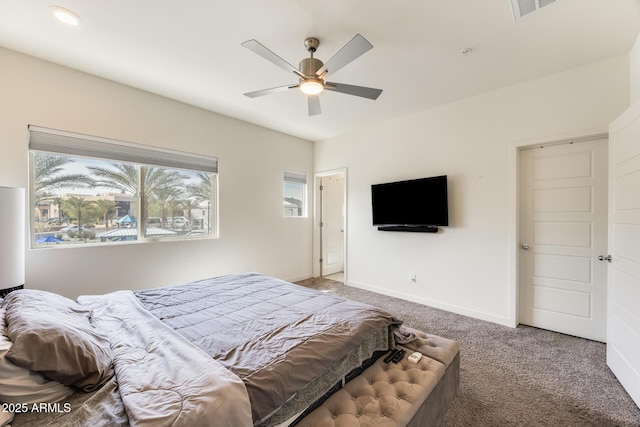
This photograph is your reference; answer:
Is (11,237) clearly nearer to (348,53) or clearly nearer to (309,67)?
(309,67)

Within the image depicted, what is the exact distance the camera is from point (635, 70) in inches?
85.3

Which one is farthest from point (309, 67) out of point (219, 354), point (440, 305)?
point (440, 305)

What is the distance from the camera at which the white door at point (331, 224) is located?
16.9 ft

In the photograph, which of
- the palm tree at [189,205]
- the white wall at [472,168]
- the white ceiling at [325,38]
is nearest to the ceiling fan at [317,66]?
the white ceiling at [325,38]

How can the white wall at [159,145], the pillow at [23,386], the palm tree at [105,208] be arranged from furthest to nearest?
1. the palm tree at [105,208]
2. the white wall at [159,145]
3. the pillow at [23,386]

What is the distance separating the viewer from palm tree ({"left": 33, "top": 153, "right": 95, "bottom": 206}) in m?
2.55

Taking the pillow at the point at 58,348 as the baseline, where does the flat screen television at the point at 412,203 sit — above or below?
above

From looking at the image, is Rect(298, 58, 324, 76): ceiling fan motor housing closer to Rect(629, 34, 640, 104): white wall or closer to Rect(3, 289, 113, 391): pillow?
Rect(3, 289, 113, 391): pillow

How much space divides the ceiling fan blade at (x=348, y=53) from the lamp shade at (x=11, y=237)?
2428mm

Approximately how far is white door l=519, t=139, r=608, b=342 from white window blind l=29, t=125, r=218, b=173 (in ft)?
13.2

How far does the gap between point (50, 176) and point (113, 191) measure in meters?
0.51

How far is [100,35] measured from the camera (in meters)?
2.12

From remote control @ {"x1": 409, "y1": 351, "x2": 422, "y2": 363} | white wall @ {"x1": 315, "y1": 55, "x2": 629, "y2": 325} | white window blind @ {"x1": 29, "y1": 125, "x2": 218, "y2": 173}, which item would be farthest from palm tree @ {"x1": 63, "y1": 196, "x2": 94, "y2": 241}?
white wall @ {"x1": 315, "y1": 55, "x2": 629, "y2": 325}

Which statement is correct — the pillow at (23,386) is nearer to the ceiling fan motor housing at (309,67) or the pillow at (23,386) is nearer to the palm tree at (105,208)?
the ceiling fan motor housing at (309,67)
